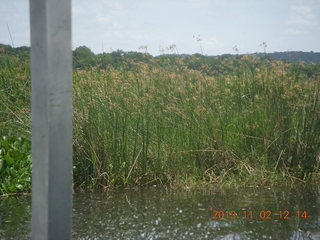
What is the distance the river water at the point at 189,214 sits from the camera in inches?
103

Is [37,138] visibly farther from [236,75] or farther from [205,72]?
[236,75]

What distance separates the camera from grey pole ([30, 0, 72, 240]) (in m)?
1.13

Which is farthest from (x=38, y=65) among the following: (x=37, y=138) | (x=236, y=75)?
(x=236, y=75)

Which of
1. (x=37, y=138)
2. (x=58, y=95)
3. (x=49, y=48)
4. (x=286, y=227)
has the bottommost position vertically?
(x=286, y=227)

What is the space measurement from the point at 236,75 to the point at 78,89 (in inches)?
95.3

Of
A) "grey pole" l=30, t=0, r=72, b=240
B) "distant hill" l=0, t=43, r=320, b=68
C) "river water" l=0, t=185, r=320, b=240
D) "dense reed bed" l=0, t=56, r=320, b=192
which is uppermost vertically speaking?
"distant hill" l=0, t=43, r=320, b=68

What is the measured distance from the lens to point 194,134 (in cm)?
433

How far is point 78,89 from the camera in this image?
178 inches

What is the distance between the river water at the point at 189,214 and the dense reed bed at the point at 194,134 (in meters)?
0.27

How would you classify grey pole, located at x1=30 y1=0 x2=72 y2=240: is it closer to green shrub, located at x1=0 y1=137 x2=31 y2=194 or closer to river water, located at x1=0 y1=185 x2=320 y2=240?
Answer: river water, located at x1=0 y1=185 x2=320 y2=240
